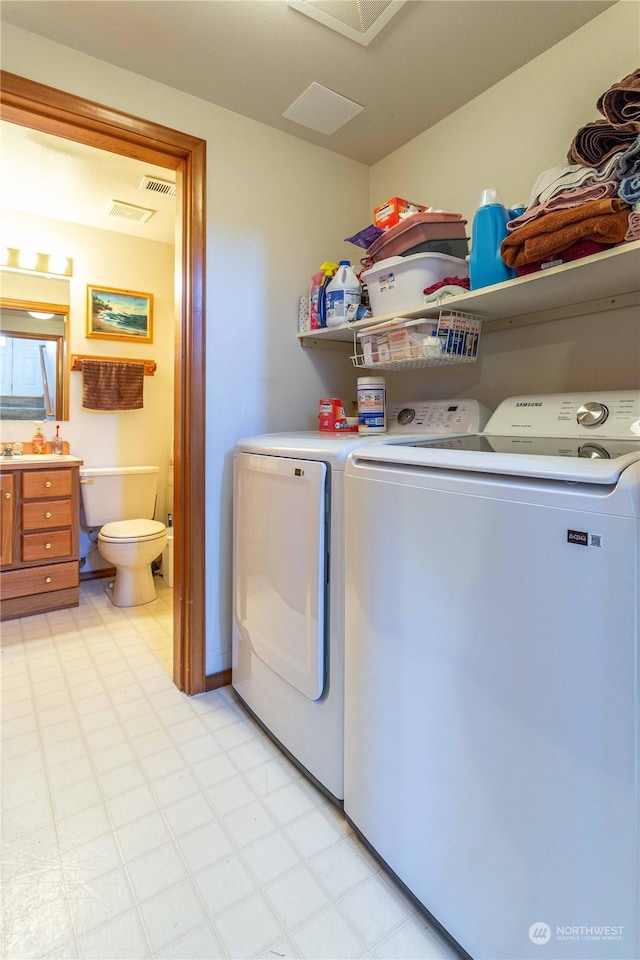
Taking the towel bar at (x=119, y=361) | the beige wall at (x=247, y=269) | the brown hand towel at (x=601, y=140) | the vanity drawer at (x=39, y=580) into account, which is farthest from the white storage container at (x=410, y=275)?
the vanity drawer at (x=39, y=580)

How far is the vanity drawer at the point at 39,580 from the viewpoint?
8.00ft

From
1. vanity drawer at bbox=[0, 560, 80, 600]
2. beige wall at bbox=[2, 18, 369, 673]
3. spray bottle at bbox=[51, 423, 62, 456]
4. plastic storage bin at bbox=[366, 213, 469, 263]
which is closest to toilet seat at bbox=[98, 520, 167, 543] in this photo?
vanity drawer at bbox=[0, 560, 80, 600]

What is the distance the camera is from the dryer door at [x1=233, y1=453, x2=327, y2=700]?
1238 millimetres

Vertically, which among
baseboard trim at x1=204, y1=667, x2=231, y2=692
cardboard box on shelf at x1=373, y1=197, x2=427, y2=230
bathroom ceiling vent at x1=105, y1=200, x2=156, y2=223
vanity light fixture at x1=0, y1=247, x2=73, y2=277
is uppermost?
bathroom ceiling vent at x1=105, y1=200, x2=156, y2=223

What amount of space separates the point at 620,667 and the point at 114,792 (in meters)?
1.39

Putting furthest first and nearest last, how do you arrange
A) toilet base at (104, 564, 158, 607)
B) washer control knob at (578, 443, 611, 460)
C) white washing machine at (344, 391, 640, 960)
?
toilet base at (104, 564, 158, 607) → washer control knob at (578, 443, 611, 460) → white washing machine at (344, 391, 640, 960)

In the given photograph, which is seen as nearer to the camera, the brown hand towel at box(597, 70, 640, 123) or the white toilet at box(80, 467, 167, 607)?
the brown hand towel at box(597, 70, 640, 123)

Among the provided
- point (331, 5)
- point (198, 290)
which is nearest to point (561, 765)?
point (198, 290)

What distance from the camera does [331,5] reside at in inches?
51.3

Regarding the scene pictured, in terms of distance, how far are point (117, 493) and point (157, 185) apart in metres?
1.78

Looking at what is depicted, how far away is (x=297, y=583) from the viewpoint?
4.33 feet

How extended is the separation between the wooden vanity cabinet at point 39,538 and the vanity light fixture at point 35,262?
1.27 meters

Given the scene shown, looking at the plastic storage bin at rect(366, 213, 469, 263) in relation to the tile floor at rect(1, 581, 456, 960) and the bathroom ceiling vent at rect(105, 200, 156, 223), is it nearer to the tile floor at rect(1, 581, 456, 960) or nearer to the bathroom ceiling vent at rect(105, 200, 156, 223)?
the tile floor at rect(1, 581, 456, 960)

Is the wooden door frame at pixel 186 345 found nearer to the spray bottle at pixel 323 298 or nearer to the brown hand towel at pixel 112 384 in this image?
the spray bottle at pixel 323 298
